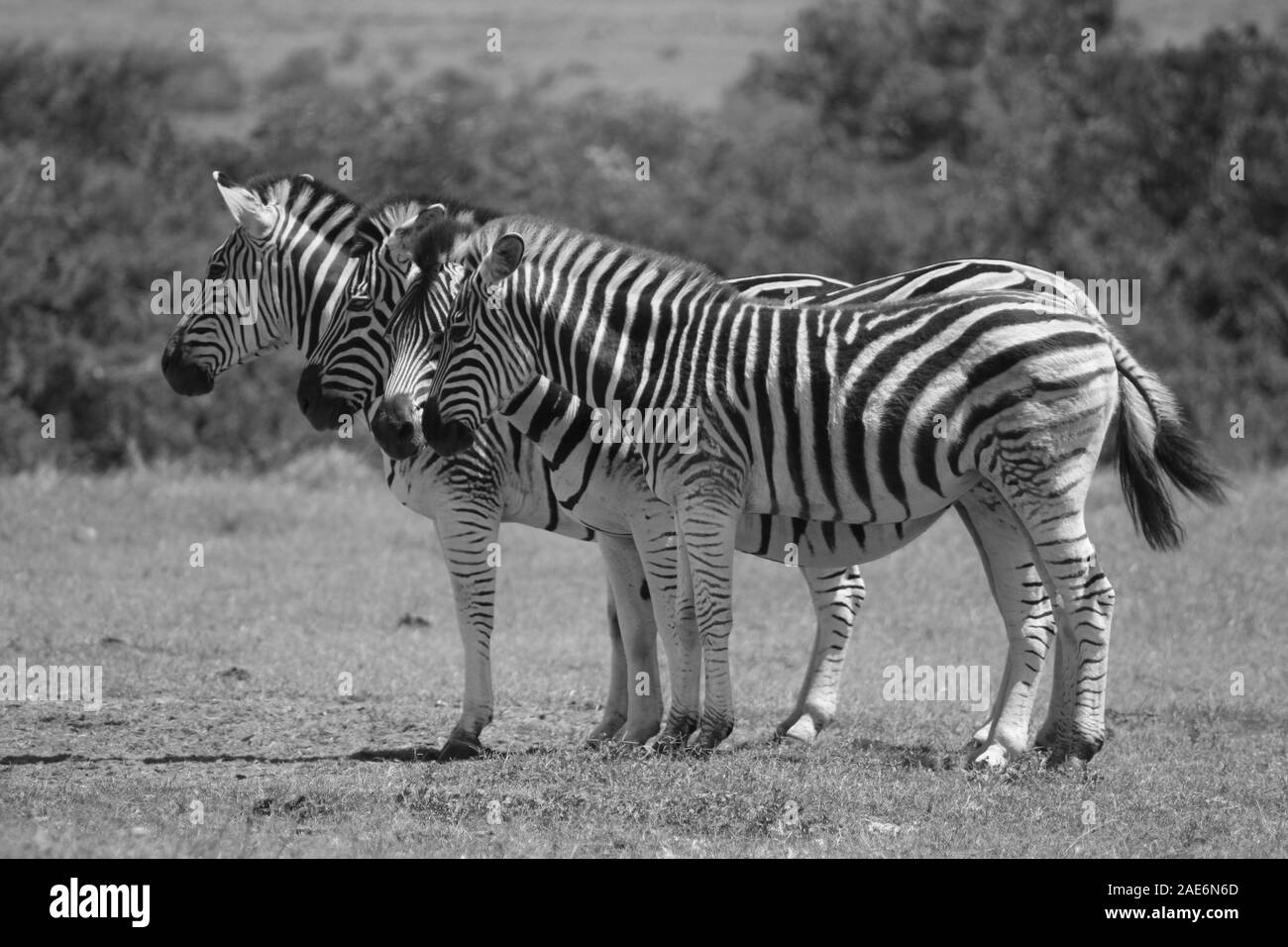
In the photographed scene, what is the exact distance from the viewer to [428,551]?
15.5 meters

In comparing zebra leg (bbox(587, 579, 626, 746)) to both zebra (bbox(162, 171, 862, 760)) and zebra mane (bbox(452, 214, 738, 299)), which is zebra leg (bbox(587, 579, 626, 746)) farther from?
zebra mane (bbox(452, 214, 738, 299))

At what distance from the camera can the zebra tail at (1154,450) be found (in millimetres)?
8703

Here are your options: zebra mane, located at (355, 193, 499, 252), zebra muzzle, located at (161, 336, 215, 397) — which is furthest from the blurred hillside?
zebra mane, located at (355, 193, 499, 252)

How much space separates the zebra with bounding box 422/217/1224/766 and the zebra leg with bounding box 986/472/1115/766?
11mm

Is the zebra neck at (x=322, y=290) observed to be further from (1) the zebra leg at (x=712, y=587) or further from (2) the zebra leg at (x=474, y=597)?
(1) the zebra leg at (x=712, y=587)

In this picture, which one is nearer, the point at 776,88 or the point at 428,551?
the point at 428,551

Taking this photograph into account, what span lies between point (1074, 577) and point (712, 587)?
6.03 ft

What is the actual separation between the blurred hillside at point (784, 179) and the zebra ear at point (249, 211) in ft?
33.4

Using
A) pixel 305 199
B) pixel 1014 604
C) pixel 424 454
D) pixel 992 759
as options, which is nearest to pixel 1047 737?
pixel 992 759

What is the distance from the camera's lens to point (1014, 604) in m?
8.99

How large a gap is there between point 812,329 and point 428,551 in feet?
25.1

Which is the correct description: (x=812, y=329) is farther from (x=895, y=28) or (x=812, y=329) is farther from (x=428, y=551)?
(x=895, y=28)

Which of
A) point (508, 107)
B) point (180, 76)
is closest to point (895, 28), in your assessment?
point (508, 107)
